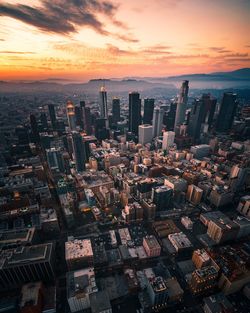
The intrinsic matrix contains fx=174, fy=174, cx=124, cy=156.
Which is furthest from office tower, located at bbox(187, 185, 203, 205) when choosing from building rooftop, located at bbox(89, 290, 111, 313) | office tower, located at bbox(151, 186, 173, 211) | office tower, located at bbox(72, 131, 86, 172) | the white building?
office tower, located at bbox(72, 131, 86, 172)

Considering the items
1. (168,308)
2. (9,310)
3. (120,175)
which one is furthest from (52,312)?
(120,175)

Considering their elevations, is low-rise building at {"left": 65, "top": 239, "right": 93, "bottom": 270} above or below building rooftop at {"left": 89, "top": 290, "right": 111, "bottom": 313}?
below

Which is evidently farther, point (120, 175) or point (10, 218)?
point (120, 175)

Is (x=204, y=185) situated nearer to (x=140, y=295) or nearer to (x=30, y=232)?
(x=140, y=295)

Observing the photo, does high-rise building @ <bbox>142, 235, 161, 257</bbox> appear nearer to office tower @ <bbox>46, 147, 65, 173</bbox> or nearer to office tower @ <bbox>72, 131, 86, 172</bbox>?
office tower @ <bbox>72, 131, 86, 172</bbox>

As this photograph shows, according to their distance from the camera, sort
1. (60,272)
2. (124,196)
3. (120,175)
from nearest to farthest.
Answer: (60,272)
(124,196)
(120,175)

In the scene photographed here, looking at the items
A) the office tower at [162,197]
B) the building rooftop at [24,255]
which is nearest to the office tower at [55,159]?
the building rooftop at [24,255]

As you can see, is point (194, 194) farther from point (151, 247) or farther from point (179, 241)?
point (151, 247)

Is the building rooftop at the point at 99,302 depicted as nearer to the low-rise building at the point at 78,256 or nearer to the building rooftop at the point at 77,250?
the low-rise building at the point at 78,256
